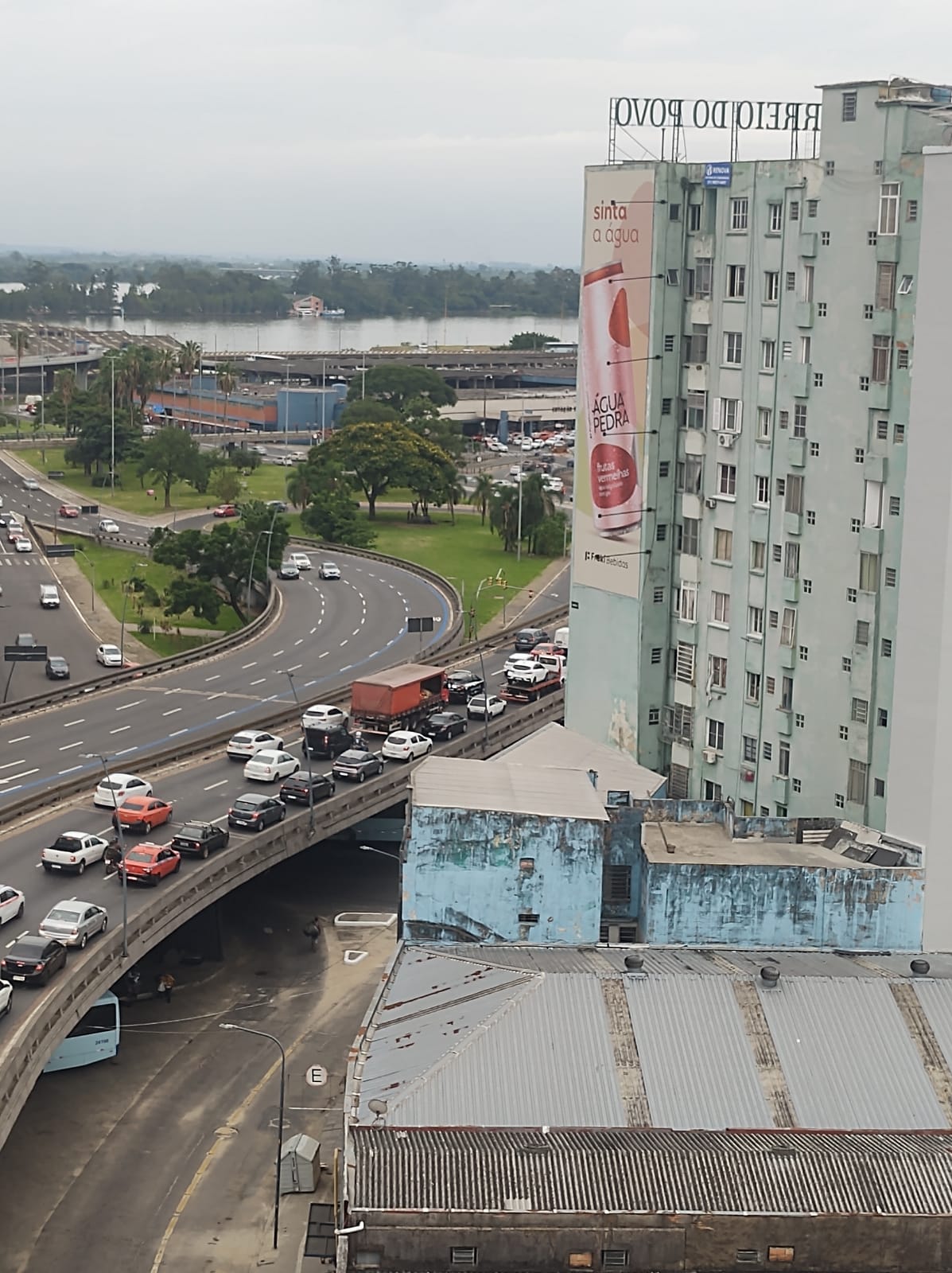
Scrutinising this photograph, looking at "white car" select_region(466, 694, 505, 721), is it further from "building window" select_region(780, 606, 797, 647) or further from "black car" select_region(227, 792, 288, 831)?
"building window" select_region(780, 606, 797, 647)

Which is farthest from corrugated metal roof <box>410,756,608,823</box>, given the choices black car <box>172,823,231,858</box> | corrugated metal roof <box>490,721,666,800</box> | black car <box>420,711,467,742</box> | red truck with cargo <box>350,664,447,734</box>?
red truck with cargo <box>350,664,447,734</box>

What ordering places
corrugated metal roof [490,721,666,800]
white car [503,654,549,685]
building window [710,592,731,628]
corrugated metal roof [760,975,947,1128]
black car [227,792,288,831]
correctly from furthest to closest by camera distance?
white car [503,654,549,685] < black car [227,792,288,831] < building window [710,592,731,628] < corrugated metal roof [490,721,666,800] < corrugated metal roof [760,975,947,1128]

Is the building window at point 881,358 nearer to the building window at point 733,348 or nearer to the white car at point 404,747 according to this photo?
the building window at point 733,348

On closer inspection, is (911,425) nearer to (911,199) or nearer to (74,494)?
(911,199)

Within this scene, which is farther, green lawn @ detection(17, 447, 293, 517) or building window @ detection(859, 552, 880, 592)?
→ green lawn @ detection(17, 447, 293, 517)

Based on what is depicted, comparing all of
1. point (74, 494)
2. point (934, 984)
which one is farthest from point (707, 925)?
point (74, 494)

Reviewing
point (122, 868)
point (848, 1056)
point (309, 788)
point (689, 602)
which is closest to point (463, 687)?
point (309, 788)

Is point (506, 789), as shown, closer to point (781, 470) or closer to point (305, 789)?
point (781, 470)
